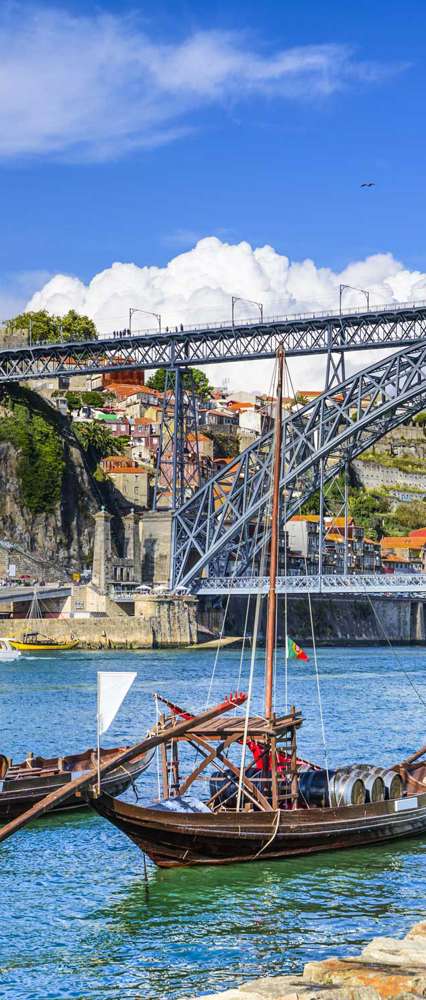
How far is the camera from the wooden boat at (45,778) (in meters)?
20.5

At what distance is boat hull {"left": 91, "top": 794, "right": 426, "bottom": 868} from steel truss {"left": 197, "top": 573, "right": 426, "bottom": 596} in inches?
1727

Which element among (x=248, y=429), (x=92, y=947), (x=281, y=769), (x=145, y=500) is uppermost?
(x=248, y=429)

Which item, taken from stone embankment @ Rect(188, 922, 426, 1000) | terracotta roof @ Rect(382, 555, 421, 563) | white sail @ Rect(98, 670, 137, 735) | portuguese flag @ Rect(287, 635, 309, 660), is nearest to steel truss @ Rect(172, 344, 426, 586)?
terracotta roof @ Rect(382, 555, 421, 563)

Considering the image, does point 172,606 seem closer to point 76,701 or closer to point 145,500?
point 145,500

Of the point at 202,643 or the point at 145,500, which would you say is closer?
the point at 202,643

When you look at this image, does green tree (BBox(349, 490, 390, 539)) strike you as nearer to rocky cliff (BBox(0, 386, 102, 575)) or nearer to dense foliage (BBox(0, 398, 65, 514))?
rocky cliff (BBox(0, 386, 102, 575))

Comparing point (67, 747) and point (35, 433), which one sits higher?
point (35, 433)

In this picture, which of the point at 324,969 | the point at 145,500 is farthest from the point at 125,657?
the point at 324,969

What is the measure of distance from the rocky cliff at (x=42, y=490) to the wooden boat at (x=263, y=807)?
5910 cm

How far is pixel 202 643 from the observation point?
71562 millimetres

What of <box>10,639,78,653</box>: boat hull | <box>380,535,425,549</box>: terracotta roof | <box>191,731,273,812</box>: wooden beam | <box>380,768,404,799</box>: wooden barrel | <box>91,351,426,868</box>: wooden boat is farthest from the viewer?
<box>380,535,425,549</box>: terracotta roof

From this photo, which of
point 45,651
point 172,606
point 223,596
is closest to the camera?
point 45,651

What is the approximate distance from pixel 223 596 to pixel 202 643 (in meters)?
5.07

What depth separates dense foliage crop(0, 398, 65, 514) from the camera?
3135 inches
